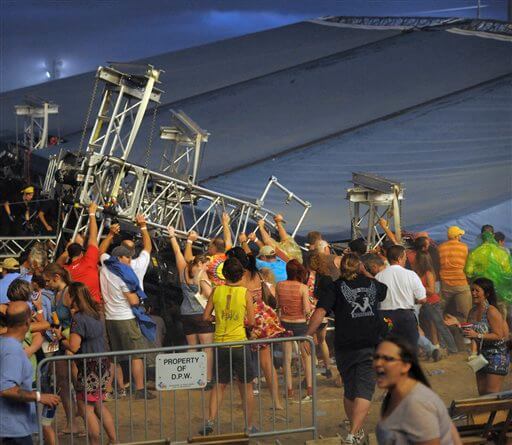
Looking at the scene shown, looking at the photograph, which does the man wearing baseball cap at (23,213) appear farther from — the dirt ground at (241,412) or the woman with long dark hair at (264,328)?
the woman with long dark hair at (264,328)

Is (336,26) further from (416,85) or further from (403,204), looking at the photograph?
(403,204)

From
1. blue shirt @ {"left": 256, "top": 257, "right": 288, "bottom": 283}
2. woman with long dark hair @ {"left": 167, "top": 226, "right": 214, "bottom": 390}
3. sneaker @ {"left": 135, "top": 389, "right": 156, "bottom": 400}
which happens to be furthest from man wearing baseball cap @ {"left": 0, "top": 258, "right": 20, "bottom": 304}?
blue shirt @ {"left": 256, "top": 257, "right": 288, "bottom": 283}

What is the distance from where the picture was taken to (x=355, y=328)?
8.32 m

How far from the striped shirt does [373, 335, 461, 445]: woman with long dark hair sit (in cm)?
780

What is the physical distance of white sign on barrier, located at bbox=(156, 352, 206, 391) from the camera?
7715mm

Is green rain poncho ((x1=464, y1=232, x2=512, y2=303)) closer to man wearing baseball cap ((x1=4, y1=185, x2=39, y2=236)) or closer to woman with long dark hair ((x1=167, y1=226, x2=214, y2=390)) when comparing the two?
woman with long dark hair ((x1=167, y1=226, x2=214, y2=390))

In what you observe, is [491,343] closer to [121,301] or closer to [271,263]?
[121,301]

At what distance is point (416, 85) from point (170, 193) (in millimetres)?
8917

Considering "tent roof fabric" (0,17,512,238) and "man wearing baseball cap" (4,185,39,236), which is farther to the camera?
"tent roof fabric" (0,17,512,238)

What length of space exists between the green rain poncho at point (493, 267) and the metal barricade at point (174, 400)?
104 inches

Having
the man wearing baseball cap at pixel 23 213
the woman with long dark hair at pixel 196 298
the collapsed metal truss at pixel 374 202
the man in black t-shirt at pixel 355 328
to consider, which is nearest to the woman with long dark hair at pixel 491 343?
the man in black t-shirt at pixel 355 328

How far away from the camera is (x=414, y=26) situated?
91.8ft

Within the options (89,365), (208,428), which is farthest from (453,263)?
(89,365)

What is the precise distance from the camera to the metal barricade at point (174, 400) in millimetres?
7938
